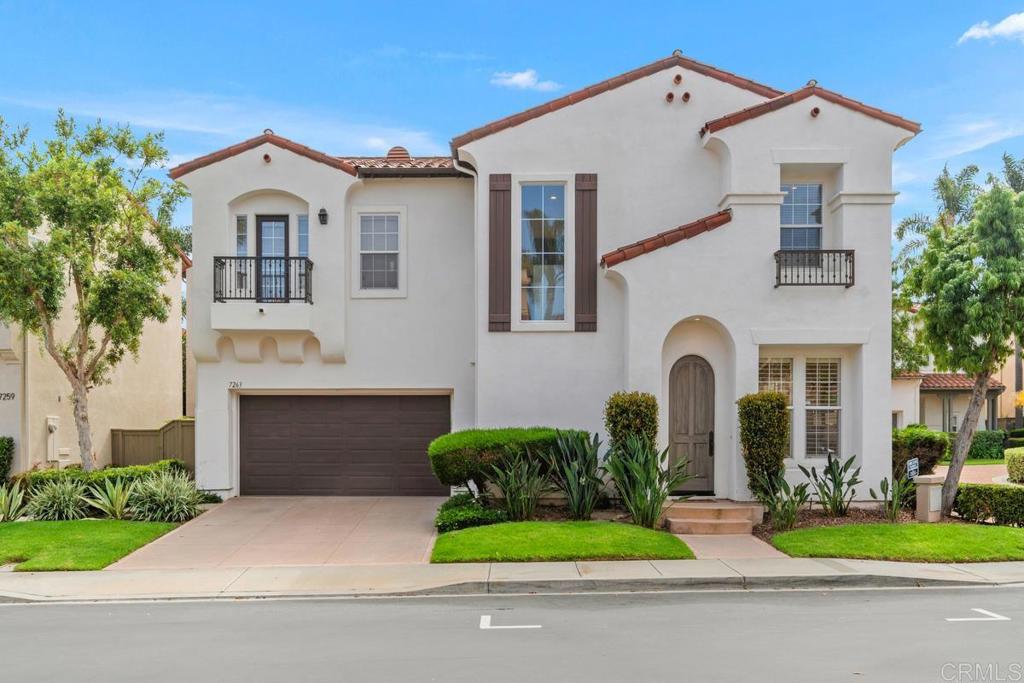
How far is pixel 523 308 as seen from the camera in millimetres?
14016

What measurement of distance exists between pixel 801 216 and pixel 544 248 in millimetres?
4791

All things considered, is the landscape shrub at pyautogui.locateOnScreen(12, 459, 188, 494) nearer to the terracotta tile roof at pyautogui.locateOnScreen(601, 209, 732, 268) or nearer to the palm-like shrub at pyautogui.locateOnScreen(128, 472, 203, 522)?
the palm-like shrub at pyautogui.locateOnScreen(128, 472, 203, 522)

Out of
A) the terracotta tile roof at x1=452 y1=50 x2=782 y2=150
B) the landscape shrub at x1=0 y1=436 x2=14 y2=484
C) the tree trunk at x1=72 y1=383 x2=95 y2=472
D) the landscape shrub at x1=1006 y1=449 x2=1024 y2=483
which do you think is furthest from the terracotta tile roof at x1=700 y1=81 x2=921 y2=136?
the landscape shrub at x1=0 y1=436 x2=14 y2=484

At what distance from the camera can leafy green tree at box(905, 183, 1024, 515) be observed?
1193 centimetres

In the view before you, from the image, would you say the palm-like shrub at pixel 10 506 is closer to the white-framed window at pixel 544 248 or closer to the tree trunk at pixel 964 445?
the white-framed window at pixel 544 248

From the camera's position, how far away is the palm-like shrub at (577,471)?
12.1 metres

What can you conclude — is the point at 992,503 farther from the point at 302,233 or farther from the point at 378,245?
the point at 302,233

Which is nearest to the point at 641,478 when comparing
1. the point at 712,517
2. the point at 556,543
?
the point at 712,517

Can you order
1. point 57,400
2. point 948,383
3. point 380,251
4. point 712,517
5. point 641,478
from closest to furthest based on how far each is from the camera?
point 641,478
point 712,517
point 380,251
point 57,400
point 948,383

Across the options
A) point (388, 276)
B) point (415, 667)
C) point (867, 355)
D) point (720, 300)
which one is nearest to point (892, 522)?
point (867, 355)

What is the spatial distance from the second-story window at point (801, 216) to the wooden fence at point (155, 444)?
42.5 feet

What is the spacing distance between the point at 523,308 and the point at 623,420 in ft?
10.1

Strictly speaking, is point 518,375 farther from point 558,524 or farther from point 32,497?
point 32,497

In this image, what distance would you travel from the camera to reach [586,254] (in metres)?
13.9
